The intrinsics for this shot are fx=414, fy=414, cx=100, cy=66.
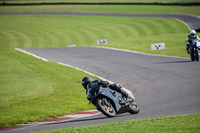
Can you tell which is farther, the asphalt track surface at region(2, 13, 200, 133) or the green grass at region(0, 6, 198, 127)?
the green grass at region(0, 6, 198, 127)

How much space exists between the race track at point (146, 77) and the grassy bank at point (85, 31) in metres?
10.1

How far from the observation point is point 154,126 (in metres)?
9.38

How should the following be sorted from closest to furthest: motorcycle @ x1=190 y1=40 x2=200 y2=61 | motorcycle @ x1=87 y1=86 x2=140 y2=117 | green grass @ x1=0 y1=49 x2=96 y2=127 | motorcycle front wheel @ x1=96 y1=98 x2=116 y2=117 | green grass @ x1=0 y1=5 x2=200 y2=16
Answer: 1. motorcycle front wheel @ x1=96 y1=98 x2=116 y2=117
2. motorcycle @ x1=87 y1=86 x2=140 y2=117
3. green grass @ x1=0 y1=49 x2=96 y2=127
4. motorcycle @ x1=190 y1=40 x2=200 y2=61
5. green grass @ x1=0 y1=5 x2=200 y2=16

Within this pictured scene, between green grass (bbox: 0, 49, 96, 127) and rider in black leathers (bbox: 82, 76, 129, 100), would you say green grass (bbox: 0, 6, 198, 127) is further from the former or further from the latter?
rider in black leathers (bbox: 82, 76, 129, 100)

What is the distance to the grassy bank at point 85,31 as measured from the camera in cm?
4366

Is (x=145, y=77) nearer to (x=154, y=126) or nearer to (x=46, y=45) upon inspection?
(x=154, y=126)

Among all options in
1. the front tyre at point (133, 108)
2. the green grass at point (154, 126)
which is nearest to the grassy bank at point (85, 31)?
the front tyre at point (133, 108)

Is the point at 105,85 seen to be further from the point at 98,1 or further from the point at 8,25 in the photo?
the point at 98,1

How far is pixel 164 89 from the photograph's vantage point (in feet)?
53.5

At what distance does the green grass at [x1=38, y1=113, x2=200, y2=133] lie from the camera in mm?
8914

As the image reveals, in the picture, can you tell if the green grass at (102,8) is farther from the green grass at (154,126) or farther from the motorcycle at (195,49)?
the green grass at (154,126)

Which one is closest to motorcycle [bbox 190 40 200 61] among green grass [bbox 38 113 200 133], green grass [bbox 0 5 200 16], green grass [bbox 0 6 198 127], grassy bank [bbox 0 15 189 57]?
green grass [bbox 0 6 198 127]

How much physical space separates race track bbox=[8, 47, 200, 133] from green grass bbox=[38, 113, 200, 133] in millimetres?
1346

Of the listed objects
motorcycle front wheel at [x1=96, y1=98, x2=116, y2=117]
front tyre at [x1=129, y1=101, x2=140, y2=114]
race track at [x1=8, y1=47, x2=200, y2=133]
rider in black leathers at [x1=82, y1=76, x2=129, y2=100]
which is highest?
rider in black leathers at [x1=82, y1=76, x2=129, y2=100]
